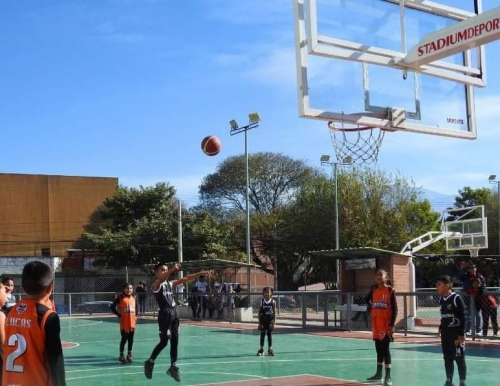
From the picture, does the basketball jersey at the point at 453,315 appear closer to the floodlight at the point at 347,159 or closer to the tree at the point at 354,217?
the floodlight at the point at 347,159

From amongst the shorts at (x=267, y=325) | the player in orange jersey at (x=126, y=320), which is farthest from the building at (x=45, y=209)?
the shorts at (x=267, y=325)

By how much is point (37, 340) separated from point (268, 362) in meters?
11.0

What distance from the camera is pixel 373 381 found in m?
12.6

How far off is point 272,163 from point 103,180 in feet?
50.1

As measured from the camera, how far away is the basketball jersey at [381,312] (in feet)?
40.8

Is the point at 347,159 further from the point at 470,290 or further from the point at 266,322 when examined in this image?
the point at 470,290

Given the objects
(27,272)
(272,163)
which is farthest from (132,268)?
(27,272)

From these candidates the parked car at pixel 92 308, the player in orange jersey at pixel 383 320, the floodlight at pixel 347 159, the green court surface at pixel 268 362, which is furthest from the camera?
the parked car at pixel 92 308

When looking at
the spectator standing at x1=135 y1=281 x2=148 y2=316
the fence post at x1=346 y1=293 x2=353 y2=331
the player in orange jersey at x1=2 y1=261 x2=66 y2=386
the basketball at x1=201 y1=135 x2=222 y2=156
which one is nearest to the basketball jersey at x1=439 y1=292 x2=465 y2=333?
the player in orange jersey at x1=2 y1=261 x2=66 y2=386

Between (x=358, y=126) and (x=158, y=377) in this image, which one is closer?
(x=358, y=126)

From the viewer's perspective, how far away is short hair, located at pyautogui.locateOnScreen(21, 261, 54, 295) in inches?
197

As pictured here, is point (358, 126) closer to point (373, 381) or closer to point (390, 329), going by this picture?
point (390, 329)

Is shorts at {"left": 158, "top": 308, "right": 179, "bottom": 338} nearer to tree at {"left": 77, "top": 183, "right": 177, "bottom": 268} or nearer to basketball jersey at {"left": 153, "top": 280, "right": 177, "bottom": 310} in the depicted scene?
basketball jersey at {"left": 153, "top": 280, "right": 177, "bottom": 310}

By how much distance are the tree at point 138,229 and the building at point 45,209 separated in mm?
6159
